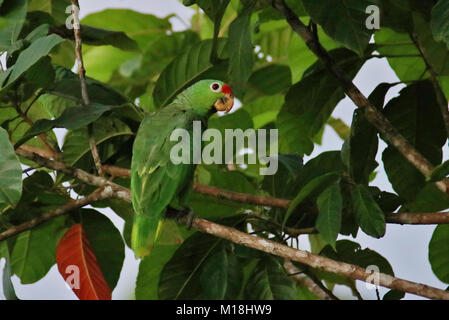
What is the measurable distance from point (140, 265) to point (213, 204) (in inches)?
16.8

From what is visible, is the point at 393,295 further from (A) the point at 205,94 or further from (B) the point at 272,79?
(B) the point at 272,79

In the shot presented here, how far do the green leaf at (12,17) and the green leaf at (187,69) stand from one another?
68 centimetres

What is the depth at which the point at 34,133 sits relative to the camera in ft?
8.19

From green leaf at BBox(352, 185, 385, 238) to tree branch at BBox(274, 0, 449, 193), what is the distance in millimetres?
179

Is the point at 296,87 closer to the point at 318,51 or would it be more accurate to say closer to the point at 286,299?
the point at 318,51

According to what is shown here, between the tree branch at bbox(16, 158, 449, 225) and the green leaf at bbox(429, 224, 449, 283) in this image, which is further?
the green leaf at bbox(429, 224, 449, 283)

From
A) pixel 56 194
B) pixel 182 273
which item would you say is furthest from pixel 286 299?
pixel 56 194

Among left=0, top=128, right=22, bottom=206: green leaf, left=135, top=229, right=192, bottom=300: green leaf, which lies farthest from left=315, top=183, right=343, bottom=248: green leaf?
left=135, top=229, right=192, bottom=300: green leaf

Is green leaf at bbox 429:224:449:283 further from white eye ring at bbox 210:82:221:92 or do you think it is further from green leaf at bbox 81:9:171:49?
green leaf at bbox 81:9:171:49

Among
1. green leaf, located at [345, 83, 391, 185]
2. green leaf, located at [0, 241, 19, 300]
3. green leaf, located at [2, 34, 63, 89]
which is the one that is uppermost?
green leaf, located at [2, 34, 63, 89]

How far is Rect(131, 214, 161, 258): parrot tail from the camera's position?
2.72 m

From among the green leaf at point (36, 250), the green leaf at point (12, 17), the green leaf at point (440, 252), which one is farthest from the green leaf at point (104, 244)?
the green leaf at point (440, 252)
